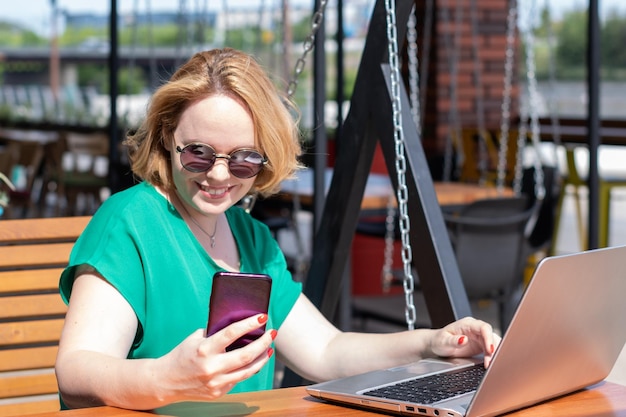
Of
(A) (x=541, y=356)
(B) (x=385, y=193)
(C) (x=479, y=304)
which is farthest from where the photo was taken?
(C) (x=479, y=304)

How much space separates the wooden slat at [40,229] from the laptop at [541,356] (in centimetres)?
94

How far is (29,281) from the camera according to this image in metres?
2.30

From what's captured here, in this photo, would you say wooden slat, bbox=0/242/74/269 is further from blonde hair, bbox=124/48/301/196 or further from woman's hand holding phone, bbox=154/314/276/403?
woman's hand holding phone, bbox=154/314/276/403

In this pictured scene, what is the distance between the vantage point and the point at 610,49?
35.0 ft

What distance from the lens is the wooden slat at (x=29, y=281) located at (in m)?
2.27

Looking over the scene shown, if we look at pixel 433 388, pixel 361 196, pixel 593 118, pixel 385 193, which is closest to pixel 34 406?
pixel 361 196

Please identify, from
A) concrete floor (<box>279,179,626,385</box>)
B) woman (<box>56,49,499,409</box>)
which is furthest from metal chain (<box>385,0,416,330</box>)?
concrete floor (<box>279,179,626,385</box>)

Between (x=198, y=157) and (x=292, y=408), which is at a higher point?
(x=198, y=157)

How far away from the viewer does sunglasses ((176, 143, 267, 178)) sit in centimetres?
170

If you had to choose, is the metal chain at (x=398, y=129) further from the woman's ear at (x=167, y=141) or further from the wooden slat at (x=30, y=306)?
the wooden slat at (x=30, y=306)

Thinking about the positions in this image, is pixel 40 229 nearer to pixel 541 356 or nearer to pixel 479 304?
pixel 541 356

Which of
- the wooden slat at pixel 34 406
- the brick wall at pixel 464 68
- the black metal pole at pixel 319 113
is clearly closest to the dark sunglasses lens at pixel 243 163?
the wooden slat at pixel 34 406

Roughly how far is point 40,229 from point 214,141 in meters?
0.78

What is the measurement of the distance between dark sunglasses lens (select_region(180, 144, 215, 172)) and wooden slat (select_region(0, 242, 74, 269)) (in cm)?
72
